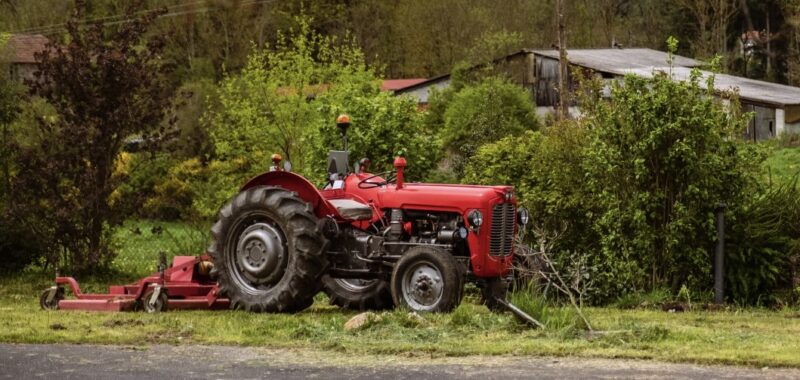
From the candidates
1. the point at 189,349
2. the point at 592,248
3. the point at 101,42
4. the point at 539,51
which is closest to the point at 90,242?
the point at 101,42

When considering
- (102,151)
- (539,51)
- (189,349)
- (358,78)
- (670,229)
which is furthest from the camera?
(539,51)

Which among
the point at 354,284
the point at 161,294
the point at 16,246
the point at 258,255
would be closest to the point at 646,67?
the point at 16,246

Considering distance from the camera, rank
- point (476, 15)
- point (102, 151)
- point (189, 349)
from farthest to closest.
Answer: point (476, 15), point (102, 151), point (189, 349)

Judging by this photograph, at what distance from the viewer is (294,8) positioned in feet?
242

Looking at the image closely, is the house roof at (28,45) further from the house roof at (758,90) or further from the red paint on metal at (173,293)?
the red paint on metal at (173,293)

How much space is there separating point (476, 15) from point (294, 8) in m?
11.7

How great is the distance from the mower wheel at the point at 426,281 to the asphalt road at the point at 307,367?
295 cm

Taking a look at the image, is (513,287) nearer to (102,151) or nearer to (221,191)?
(102,151)

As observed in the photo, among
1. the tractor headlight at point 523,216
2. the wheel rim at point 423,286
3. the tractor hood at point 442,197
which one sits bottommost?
the wheel rim at point 423,286

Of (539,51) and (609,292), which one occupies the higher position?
(539,51)

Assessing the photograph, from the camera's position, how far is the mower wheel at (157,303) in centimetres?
1485

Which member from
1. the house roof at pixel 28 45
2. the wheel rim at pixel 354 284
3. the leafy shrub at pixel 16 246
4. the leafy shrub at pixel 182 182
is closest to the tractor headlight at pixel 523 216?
the wheel rim at pixel 354 284

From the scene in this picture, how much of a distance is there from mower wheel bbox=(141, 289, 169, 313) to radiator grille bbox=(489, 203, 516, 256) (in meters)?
3.57

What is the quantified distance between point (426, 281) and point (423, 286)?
0.21ft
